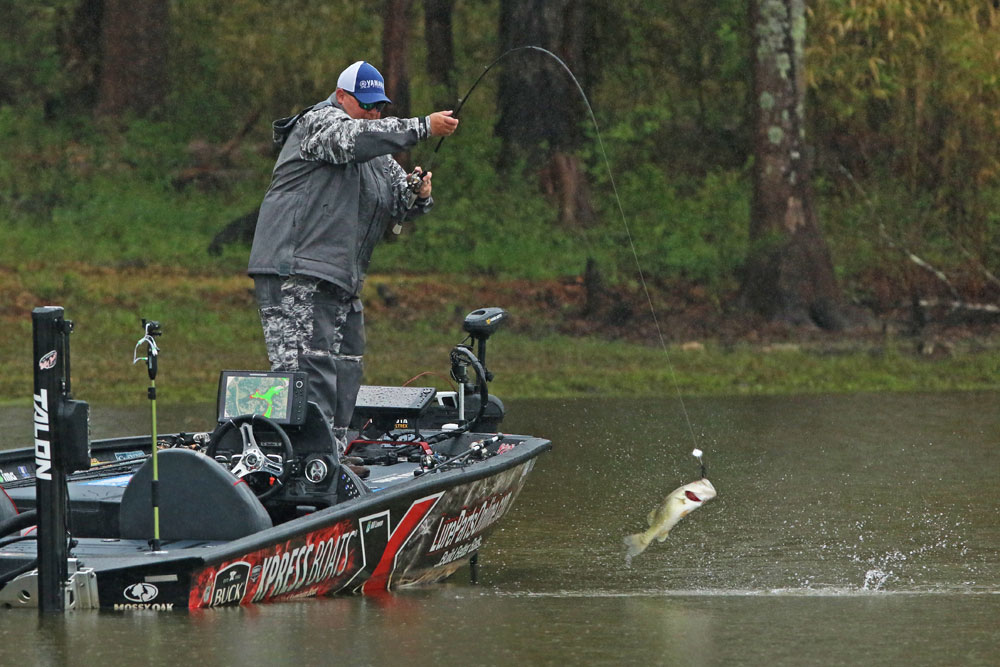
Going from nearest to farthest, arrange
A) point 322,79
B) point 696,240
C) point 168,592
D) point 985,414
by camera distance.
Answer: point 168,592, point 985,414, point 696,240, point 322,79

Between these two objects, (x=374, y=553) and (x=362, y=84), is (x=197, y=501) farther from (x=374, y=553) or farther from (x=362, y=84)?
(x=362, y=84)

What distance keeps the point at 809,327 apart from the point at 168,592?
12842mm

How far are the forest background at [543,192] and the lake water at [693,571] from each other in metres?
2.53

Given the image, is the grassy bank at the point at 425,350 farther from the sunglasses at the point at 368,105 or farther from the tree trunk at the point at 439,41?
the tree trunk at the point at 439,41

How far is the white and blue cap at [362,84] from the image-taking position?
26.5 feet

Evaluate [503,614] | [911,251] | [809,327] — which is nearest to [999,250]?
[911,251]

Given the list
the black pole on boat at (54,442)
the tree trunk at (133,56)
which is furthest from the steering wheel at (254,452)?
the tree trunk at (133,56)

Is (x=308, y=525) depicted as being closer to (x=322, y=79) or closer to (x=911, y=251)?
(x=911, y=251)

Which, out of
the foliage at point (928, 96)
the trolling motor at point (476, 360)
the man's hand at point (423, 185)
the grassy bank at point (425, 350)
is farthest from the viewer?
the foliage at point (928, 96)

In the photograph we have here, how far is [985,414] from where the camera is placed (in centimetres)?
1354

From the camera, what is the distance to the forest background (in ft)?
55.4

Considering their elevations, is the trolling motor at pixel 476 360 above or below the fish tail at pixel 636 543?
above

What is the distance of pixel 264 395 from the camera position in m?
7.42

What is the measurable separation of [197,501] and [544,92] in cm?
1819
